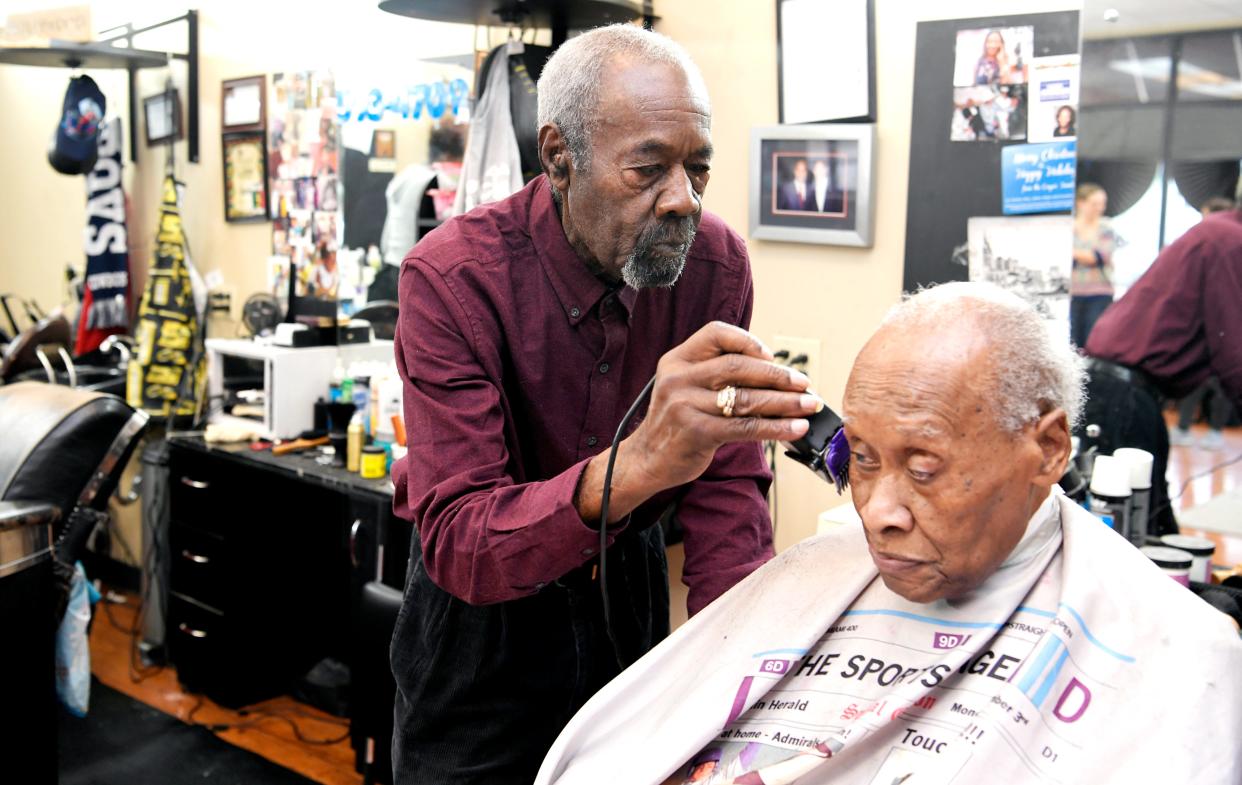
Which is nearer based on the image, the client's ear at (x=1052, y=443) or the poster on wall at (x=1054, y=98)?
the client's ear at (x=1052, y=443)

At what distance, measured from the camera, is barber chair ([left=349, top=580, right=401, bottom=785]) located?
257cm

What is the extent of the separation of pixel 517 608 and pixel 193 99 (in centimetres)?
334

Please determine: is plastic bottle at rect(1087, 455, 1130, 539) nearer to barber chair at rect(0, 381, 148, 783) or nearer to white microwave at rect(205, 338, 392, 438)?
barber chair at rect(0, 381, 148, 783)

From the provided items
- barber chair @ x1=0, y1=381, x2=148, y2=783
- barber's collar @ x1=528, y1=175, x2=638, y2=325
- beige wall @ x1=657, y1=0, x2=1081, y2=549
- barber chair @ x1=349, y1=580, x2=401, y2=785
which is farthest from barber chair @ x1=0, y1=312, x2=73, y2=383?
barber's collar @ x1=528, y1=175, x2=638, y2=325

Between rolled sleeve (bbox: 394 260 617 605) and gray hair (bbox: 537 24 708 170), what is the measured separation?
0.25m

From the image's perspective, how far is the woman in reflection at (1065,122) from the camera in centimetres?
221

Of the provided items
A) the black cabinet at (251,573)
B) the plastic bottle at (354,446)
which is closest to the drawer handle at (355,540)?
the plastic bottle at (354,446)

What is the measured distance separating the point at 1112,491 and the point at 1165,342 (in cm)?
34

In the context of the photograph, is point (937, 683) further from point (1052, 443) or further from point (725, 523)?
point (725, 523)

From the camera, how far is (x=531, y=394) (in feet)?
4.94

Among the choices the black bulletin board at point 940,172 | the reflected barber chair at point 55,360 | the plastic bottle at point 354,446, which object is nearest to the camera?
the black bulletin board at point 940,172

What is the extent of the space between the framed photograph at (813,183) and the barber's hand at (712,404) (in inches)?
58.4

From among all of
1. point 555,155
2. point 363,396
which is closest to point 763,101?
point 555,155

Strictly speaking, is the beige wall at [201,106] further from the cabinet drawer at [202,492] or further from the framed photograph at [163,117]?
the cabinet drawer at [202,492]
